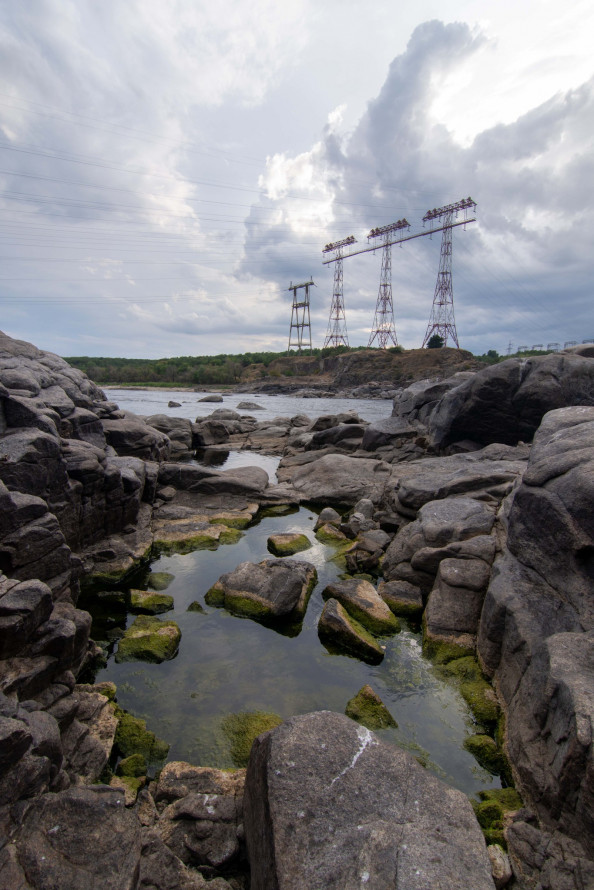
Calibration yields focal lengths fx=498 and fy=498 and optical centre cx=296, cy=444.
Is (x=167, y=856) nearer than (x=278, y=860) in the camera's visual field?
No

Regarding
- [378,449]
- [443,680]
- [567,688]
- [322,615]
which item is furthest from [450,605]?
[378,449]

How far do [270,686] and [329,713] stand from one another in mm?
2589

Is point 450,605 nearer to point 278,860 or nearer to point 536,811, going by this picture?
point 536,811

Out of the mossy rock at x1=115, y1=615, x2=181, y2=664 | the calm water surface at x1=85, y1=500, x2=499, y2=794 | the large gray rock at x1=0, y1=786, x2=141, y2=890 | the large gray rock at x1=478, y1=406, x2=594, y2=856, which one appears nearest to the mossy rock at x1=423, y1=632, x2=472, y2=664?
the calm water surface at x1=85, y1=500, x2=499, y2=794

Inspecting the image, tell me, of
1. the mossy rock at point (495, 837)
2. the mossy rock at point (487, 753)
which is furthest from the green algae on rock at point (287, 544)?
the mossy rock at point (495, 837)

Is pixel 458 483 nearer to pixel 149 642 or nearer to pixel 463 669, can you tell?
pixel 463 669

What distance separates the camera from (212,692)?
7.75 meters

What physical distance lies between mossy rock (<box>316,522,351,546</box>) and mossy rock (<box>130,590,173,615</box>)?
5.19 metres

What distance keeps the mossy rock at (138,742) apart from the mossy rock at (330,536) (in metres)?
8.03

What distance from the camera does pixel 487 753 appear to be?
21.4 feet

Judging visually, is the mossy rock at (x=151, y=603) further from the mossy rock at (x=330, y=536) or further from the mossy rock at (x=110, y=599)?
the mossy rock at (x=330, y=536)

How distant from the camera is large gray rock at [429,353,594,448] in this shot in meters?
19.4

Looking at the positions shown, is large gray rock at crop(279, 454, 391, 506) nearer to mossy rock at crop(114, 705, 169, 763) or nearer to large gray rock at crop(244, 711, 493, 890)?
mossy rock at crop(114, 705, 169, 763)

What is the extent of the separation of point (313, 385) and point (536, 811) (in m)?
93.6
